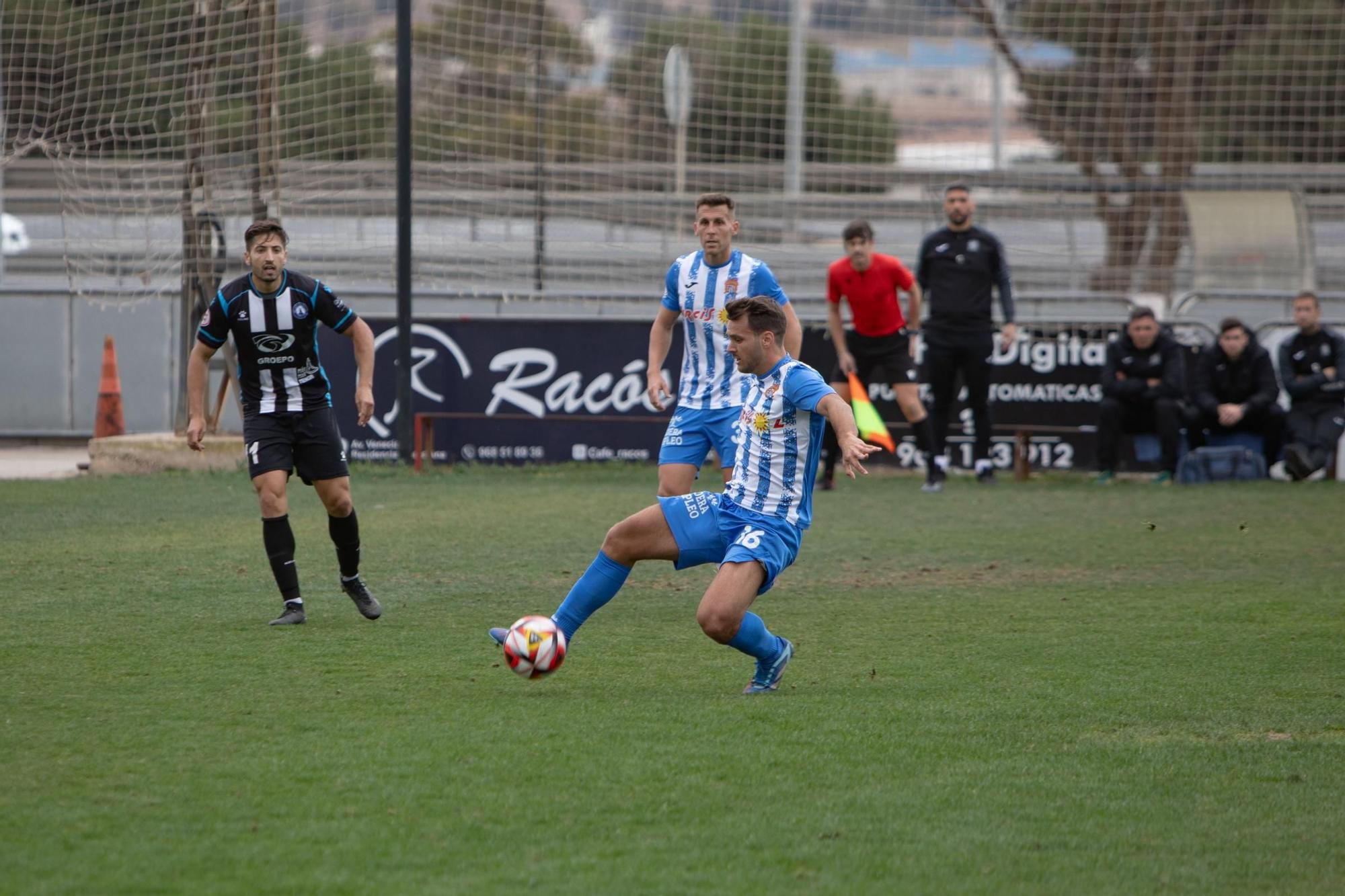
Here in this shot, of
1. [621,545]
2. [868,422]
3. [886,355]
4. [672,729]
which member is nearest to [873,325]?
[886,355]

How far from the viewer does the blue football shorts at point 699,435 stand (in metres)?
7.82

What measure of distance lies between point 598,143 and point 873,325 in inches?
431

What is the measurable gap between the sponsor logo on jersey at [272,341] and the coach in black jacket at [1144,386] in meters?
8.37

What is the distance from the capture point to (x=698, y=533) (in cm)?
576

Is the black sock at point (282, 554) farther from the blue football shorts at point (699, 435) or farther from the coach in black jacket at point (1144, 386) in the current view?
the coach in black jacket at point (1144, 386)

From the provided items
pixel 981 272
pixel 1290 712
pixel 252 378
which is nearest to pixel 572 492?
pixel 981 272

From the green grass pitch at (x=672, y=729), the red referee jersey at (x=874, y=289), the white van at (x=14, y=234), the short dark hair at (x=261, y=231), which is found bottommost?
the green grass pitch at (x=672, y=729)

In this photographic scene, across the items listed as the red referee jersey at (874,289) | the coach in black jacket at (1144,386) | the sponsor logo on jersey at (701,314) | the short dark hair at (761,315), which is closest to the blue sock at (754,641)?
the short dark hair at (761,315)

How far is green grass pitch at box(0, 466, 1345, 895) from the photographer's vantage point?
3.79 meters

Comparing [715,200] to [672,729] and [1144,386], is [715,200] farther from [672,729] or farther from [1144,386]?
[1144,386]

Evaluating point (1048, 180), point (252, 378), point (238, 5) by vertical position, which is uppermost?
point (238, 5)

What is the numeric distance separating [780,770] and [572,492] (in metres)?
8.23

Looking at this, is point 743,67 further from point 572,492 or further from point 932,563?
point 932,563

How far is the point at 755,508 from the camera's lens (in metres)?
5.75
